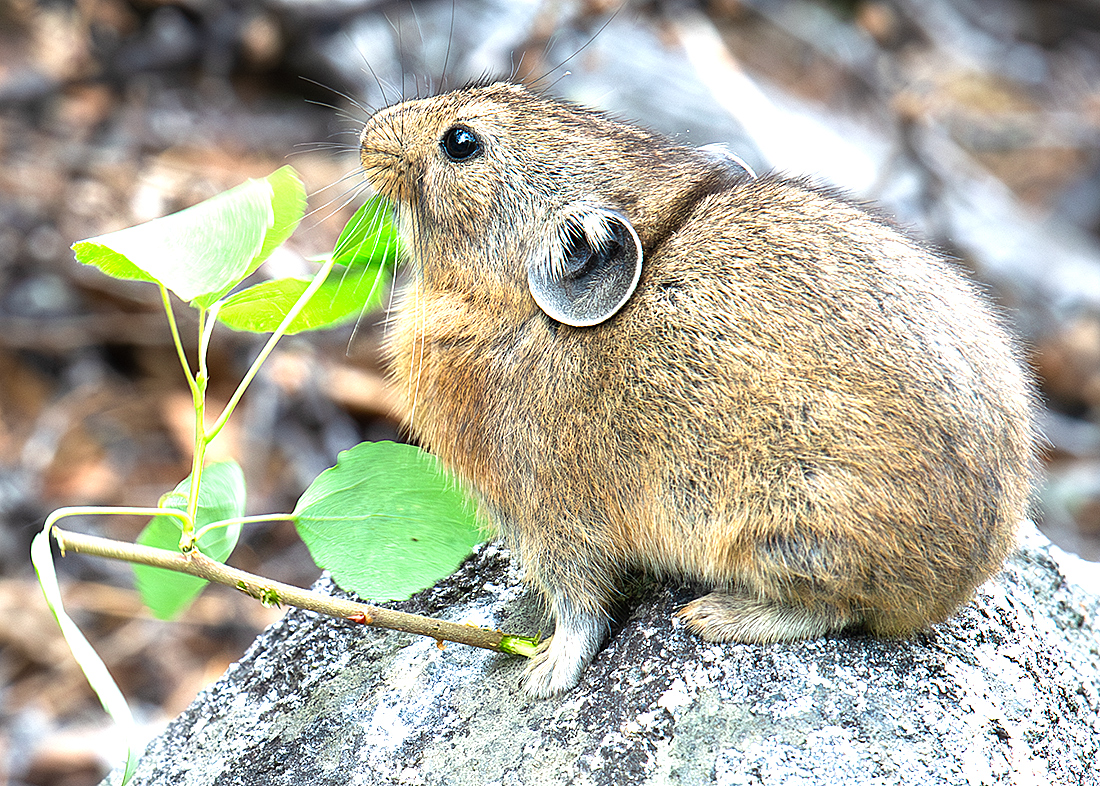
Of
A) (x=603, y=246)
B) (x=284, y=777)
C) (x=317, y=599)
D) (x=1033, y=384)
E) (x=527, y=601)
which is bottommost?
(x=284, y=777)

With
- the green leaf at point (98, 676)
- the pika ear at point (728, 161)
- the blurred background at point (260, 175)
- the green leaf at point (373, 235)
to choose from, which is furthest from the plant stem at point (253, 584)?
the blurred background at point (260, 175)

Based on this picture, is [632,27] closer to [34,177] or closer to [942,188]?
[942,188]

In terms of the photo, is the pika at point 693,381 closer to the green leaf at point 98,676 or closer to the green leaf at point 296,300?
the green leaf at point 296,300

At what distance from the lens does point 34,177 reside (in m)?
7.63

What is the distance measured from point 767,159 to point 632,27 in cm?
189

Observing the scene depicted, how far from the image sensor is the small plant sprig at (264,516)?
2.60 metres

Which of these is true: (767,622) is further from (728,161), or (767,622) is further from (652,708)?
(728,161)

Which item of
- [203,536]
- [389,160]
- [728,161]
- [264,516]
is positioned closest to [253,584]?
[264,516]

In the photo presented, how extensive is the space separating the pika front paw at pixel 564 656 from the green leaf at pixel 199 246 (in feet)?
4.42

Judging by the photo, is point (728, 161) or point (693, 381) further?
point (728, 161)

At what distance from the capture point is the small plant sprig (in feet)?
8.54

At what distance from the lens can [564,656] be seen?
3.12 m

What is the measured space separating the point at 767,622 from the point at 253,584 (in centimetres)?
135

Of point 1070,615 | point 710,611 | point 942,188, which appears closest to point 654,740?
point 710,611
